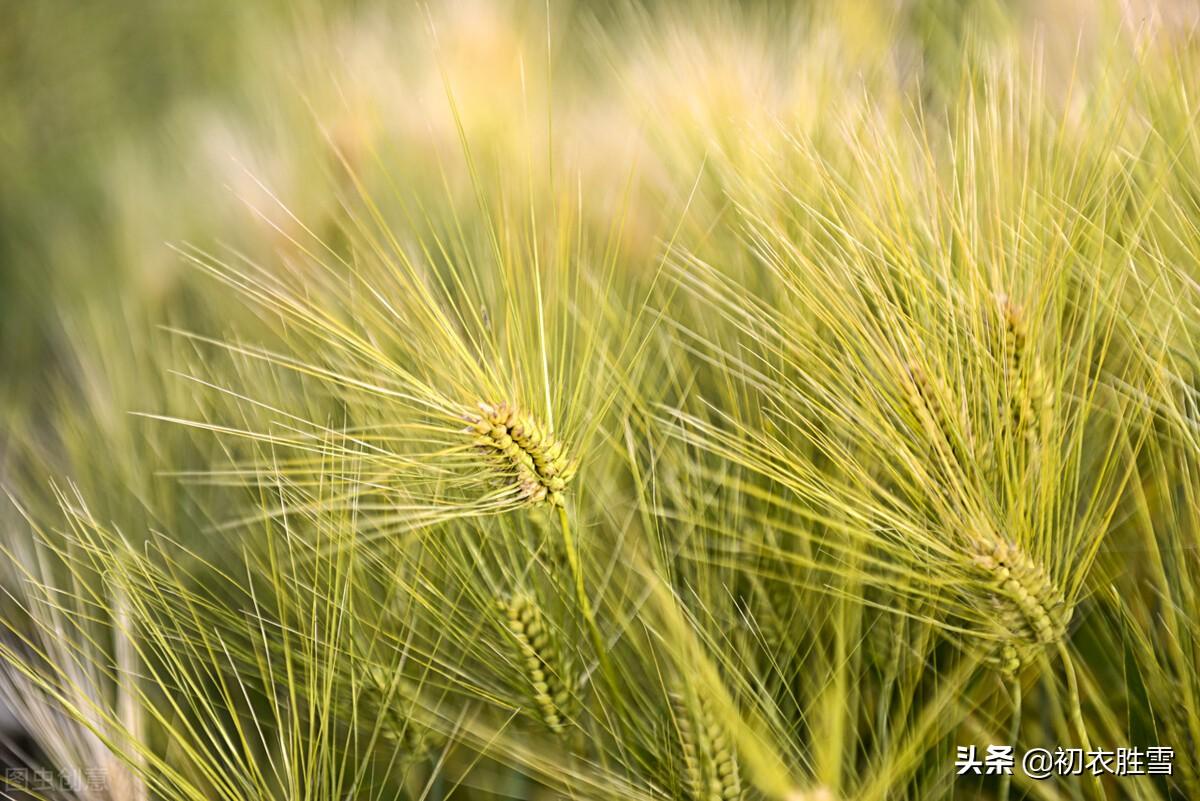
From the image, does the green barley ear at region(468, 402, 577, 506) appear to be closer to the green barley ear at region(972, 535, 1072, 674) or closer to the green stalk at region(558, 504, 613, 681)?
the green stalk at region(558, 504, 613, 681)

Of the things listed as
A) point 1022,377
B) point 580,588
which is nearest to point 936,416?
point 1022,377

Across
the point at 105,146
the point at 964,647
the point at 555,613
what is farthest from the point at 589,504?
the point at 105,146

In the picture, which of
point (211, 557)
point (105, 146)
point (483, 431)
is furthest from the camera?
point (105, 146)

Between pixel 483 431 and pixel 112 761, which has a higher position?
pixel 483 431

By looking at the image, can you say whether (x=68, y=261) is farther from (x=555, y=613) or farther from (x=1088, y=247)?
(x=1088, y=247)

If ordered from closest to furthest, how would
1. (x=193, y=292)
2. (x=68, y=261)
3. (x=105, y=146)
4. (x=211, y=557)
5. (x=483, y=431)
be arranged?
(x=483, y=431), (x=211, y=557), (x=193, y=292), (x=68, y=261), (x=105, y=146)

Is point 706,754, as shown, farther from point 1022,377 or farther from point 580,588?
point 1022,377

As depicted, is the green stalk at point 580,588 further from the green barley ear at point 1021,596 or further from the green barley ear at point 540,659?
the green barley ear at point 1021,596

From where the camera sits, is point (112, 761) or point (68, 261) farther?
point (68, 261)
